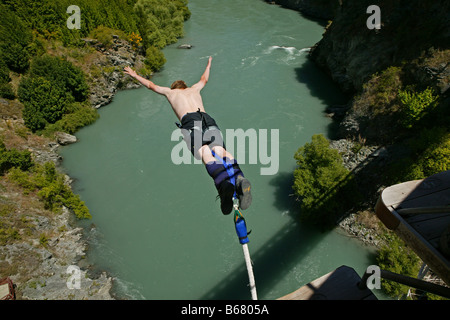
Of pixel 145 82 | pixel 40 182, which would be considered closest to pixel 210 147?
pixel 145 82

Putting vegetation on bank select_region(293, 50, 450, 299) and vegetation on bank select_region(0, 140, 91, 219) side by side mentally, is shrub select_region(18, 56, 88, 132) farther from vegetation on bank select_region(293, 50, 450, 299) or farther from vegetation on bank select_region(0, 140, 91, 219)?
vegetation on bank select_region(293, 50, 450, 299)

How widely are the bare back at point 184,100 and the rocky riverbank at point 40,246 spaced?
730 centimetres

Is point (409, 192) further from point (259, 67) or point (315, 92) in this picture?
point (259, 67)

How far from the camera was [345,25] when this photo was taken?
1900 cm

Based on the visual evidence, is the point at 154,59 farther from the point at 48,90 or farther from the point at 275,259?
the point at 275,259

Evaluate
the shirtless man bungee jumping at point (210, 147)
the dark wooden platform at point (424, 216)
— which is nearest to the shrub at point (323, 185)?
the shirtless man bungee jumping at point (210, 147)

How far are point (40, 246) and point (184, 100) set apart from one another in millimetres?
8702

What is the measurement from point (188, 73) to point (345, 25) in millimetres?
11197

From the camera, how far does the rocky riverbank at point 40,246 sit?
898cm

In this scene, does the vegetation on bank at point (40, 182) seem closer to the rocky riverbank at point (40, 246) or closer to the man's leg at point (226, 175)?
the rocky riverbank at point (40, 246)

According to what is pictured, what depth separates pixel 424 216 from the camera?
2137mm

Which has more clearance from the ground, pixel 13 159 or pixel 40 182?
pixel 13 159

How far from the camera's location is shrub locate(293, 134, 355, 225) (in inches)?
432
